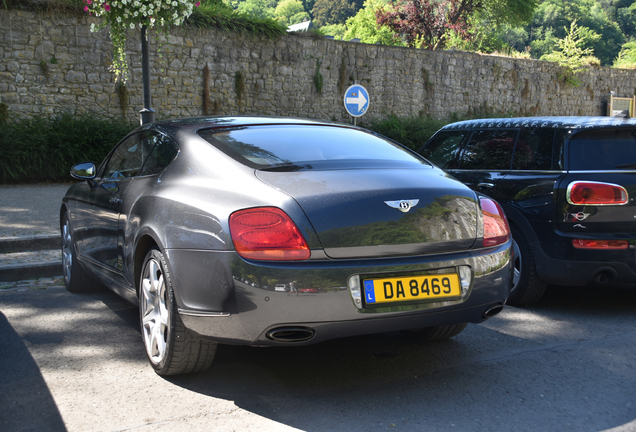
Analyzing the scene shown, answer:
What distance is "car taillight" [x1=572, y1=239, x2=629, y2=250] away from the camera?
4227 millimetres

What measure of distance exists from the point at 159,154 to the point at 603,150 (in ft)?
10.5

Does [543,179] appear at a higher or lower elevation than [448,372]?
higher

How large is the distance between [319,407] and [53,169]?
38.4ft

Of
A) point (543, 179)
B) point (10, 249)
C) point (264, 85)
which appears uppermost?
point (264, 85)

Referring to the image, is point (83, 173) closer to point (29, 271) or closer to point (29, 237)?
point (29, 271)

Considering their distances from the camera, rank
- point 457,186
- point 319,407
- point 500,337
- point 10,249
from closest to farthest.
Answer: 1. point 319,407
2. point 457,186
3. point 500,337
4. point 10,249

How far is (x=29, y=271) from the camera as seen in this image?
18.8ft

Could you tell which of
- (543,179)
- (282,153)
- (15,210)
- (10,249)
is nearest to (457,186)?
(282,153)

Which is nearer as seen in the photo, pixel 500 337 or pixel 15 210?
pixel 500 337

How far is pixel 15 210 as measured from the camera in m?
8.62

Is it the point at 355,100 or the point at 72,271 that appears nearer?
the point at 72,271

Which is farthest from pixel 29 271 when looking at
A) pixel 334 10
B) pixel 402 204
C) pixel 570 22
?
pixel 570 22

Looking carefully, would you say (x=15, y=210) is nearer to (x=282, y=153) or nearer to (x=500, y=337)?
(x=282, y=153)

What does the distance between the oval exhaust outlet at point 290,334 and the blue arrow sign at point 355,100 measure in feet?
31.1
